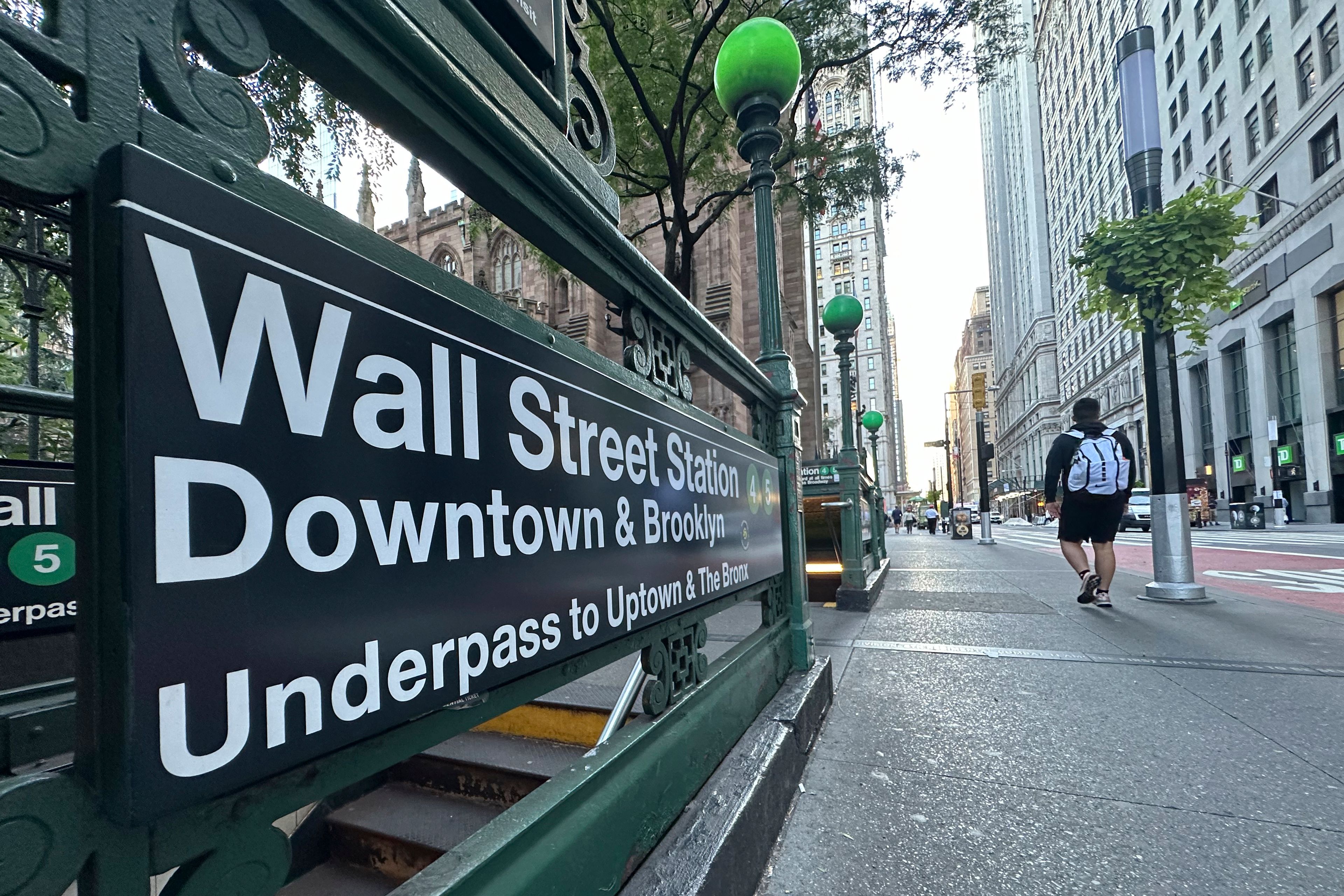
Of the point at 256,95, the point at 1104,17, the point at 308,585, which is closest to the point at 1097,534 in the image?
the point at 308,585

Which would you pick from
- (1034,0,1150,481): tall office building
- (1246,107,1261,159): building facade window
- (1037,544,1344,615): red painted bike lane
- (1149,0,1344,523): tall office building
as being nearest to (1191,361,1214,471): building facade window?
(1149,0,1344,523): tall office building

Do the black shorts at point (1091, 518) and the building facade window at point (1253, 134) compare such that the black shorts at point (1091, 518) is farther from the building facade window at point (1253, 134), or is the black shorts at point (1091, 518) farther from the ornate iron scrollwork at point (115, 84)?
the building facade window at point (1253, 134)

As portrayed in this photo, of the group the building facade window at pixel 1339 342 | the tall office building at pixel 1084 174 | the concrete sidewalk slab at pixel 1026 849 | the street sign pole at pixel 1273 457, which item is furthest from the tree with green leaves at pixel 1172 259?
the tall office building at pixel 1084 174

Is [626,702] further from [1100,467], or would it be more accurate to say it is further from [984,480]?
[984,480]

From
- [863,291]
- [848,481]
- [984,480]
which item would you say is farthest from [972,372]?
[848,481]

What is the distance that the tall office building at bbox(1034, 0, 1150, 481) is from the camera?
4597 cm

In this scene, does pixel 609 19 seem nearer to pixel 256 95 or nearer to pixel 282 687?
pixel 256 95

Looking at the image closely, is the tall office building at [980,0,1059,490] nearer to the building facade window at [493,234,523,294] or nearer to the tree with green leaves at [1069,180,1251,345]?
the building facade window at [493,234,523,294]

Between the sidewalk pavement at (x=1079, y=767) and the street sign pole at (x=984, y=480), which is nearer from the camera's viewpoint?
the sidewalk pavement at (x=1079, y=767)

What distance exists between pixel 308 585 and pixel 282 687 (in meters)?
0.12

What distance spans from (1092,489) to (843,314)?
117 inches

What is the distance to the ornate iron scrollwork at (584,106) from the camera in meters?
2.05

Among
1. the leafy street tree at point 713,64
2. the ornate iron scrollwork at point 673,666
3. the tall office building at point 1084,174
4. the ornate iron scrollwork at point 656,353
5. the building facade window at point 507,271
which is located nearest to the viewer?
the ornate iron scrollwork at point 673,666

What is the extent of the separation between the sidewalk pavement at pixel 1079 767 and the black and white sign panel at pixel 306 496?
4.41 feet
